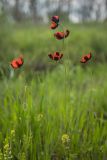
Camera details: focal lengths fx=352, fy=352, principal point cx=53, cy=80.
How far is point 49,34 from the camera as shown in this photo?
8.95m

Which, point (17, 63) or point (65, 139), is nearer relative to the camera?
point (17, 63)

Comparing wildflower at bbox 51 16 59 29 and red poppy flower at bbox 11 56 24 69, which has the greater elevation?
wildflower at bbox 51 16 59 29

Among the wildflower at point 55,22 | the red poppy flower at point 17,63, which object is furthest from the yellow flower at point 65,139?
the wildflower at point 55,22

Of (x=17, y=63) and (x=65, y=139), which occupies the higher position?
(x=17, y=63)

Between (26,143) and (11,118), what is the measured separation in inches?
21.6

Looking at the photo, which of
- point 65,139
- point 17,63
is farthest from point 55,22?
point 65,139

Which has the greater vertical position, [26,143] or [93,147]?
[26,143]

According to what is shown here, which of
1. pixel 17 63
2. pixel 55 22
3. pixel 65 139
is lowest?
pixel 65 139

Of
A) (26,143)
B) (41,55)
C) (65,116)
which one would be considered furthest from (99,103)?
(41,55)

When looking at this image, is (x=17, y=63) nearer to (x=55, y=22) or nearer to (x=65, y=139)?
(x=55, y=22)

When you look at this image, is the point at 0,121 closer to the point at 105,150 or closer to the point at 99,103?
the point at 105,150

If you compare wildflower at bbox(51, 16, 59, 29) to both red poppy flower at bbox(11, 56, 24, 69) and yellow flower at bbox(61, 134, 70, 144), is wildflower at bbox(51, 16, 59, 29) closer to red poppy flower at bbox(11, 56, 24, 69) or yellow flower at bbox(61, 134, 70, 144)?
red poppy flower at bbox(11, 56, 24, 69)

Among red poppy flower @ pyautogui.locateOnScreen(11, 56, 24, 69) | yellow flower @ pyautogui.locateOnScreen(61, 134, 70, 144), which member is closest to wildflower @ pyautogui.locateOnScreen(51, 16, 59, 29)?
red poppy flower @ pyautogui.locateOnScreen(11, 56, 24, 69)

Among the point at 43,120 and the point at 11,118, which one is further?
the point at 11,118
